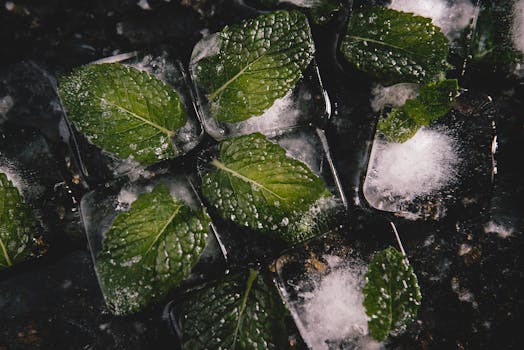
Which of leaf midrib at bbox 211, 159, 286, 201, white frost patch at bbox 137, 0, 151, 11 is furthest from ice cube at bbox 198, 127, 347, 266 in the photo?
Result: white frost patch at bbox 137, 0, 151, 11

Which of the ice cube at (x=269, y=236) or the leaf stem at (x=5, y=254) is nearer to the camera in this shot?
the leaf stem at (x=5, y=254)

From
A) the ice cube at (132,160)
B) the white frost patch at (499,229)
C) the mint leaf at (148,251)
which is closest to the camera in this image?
the mint leaf at (148,251)

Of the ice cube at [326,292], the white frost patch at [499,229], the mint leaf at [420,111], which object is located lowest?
the white frost patch at [499,229]

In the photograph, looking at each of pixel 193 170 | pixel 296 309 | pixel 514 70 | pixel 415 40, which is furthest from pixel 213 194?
pixel 514 70

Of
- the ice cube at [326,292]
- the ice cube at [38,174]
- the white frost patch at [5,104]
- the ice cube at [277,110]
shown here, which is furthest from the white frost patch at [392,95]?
the white frost patch at [5,104]

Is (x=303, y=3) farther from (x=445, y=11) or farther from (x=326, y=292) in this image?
(x=326, y=292)

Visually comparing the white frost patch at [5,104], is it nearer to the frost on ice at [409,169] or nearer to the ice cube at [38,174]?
the ice cube at [38,174]
